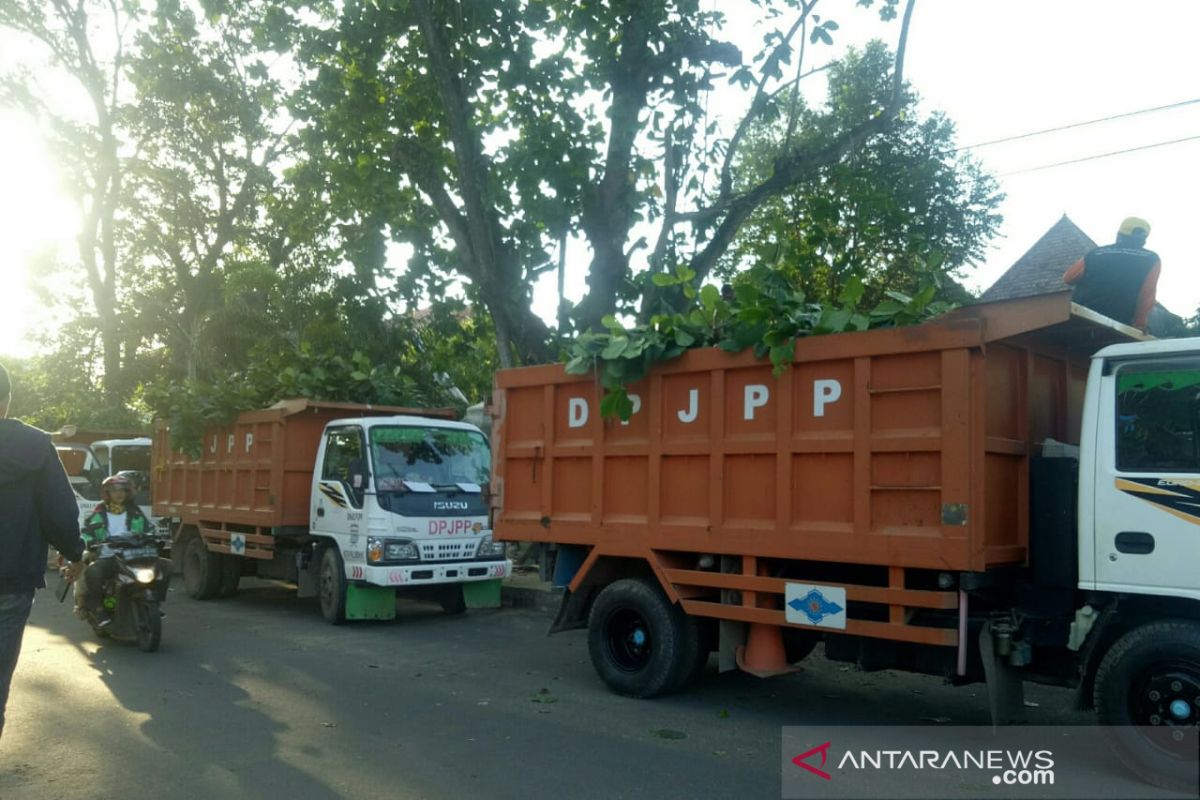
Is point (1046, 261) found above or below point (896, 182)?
below

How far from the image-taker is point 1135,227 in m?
6.60

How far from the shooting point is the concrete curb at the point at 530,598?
12547mm

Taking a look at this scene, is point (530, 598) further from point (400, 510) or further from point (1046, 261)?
point (1046, 261)

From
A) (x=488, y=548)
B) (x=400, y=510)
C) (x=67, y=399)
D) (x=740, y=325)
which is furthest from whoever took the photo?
(x=67, y=399)

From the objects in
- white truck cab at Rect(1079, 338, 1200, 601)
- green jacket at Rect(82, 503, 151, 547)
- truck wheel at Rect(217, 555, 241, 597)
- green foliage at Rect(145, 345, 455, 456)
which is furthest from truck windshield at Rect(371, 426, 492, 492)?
white truck cab at Rect(1079, 338, 1200, 601)

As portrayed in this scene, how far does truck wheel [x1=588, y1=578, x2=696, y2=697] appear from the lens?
24.0ft

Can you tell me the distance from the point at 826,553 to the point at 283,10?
37.3 ft

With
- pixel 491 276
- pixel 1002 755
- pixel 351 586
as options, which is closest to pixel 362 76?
pixel 491 276

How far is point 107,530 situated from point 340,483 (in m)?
2.50

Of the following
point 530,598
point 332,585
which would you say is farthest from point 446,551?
point 530,598

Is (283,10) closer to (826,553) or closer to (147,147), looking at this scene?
(826,553)

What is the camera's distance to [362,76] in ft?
45.9

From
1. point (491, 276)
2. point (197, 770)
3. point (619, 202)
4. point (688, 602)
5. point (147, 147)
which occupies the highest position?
point (147, 147)

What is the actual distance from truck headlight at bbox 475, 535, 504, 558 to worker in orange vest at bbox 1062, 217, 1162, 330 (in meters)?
6.99
